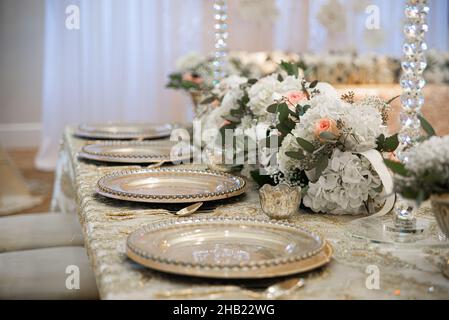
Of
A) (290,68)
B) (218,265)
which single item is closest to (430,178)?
(218,265)

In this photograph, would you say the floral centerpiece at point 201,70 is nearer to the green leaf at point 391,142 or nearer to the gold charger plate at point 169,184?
the gold charger plate at point 169,184

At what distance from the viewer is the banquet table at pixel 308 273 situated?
3.20 feet

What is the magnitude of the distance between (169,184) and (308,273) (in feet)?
2.57

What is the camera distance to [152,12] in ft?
20.2

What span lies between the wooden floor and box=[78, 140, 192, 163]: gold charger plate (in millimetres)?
2361

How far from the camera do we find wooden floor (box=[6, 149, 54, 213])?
4753mm

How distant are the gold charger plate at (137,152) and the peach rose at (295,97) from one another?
1.76 feet

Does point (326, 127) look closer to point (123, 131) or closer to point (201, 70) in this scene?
point (123, 131)

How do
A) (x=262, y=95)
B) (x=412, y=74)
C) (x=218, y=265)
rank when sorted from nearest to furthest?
(x=218, y=265) < (x=412, y=74) < (x=262, y=95)

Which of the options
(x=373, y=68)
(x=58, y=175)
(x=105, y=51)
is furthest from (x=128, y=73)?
(x=58, y=175)

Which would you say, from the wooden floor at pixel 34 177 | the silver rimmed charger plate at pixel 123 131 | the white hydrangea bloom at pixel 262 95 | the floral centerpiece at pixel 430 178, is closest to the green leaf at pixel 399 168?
the floral centerpiece at pixel 430 178

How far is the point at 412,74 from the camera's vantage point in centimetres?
129

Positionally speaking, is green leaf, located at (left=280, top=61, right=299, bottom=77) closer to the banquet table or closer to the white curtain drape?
the banquet table
